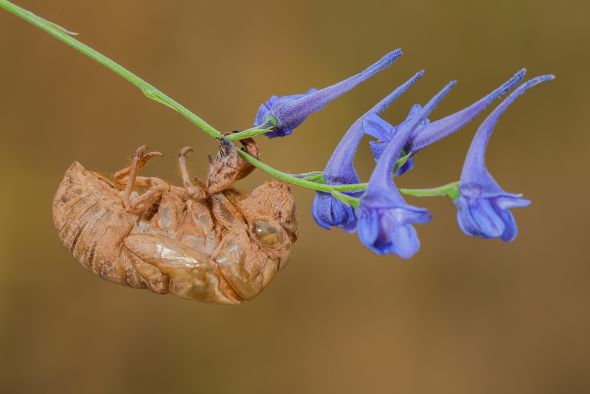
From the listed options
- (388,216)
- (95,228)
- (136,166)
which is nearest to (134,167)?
(136,166)

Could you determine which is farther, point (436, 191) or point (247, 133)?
point (247, 133)

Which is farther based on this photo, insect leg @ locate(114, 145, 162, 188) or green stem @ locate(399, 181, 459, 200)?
insect leg @ locate(114, 145, 162, 188)

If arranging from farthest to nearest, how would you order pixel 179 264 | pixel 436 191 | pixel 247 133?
1. pixel 179 264
2. pixel 247 133
3. pixel 436 191

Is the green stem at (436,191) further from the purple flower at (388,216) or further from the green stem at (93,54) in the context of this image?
the green stem at (93,54)

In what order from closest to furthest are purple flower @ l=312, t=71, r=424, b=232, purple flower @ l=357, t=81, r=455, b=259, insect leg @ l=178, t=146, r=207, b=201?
1. purple flower @ l=357, t=81, r=455, b=259
2. purple flower @ l=312, t=71, r=424, b=232
3. insect leg @ l=178, t=146, r=207, b=201

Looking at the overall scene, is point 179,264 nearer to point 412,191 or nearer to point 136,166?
point 136,166

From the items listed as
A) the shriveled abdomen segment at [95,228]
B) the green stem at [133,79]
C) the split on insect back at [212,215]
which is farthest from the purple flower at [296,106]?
the shriveled abdomen segment at [95,228]

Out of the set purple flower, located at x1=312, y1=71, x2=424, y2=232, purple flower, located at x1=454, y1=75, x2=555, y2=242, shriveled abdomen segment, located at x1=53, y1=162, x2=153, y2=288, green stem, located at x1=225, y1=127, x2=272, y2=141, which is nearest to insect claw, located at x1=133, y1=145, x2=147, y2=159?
shriveled abdomen segment, located at x1=53, y1=162, x2=153, y2=288

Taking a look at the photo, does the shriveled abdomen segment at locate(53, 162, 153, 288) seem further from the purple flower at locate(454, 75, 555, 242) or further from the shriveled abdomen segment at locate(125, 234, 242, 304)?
the purple flower at locate(454, 75, 555, 242)
